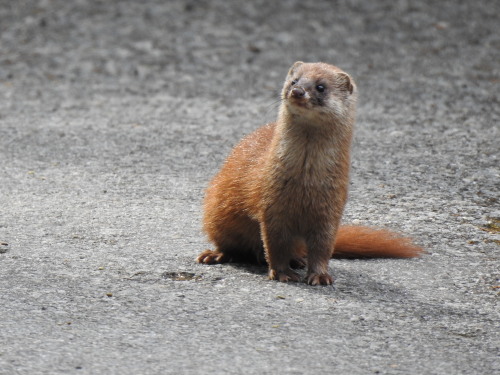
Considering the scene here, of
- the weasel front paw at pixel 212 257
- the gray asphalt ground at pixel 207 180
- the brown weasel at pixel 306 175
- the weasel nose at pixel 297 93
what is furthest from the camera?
the weasel front paw at pixel 212 257

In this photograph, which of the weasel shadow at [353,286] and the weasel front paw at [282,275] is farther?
the weasel front paw at [282,275]

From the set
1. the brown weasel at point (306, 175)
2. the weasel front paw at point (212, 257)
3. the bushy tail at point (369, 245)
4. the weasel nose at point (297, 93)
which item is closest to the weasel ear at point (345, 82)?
the brown weasel at point (306, 175)

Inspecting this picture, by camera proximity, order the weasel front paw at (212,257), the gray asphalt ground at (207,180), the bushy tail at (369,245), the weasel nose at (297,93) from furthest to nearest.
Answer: the bushy tail at (369,245) < the weasel front paw at (212,257) < the weasel nose at (297,93) < the gray asphalt ground at (207,180)

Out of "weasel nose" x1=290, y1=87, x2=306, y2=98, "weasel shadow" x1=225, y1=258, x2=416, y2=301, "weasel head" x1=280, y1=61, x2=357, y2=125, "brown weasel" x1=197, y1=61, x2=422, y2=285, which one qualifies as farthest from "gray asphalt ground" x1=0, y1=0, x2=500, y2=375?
"weasel nose" x1=290, y1=87, x2=306, y2=98

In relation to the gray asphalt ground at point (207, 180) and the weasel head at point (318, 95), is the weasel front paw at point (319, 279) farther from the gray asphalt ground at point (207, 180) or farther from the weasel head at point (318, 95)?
the weasel head at point (318, 95)

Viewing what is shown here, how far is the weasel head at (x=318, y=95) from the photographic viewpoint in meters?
4.12

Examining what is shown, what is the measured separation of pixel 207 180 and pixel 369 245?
188 centimetres

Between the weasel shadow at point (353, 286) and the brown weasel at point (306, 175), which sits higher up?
the brown weasel at point (306, 175)

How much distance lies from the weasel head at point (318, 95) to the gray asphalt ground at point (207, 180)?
2.76 feet

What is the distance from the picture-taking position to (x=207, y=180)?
6246 millimetres

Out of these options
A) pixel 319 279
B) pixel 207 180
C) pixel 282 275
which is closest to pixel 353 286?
pixel 319 279

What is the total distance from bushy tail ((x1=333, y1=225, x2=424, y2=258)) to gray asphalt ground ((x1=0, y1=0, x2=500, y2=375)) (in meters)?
0.06

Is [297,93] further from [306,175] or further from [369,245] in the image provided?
[369,245]

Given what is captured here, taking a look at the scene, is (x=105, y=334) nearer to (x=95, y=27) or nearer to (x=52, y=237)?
(x=52, y=237)
